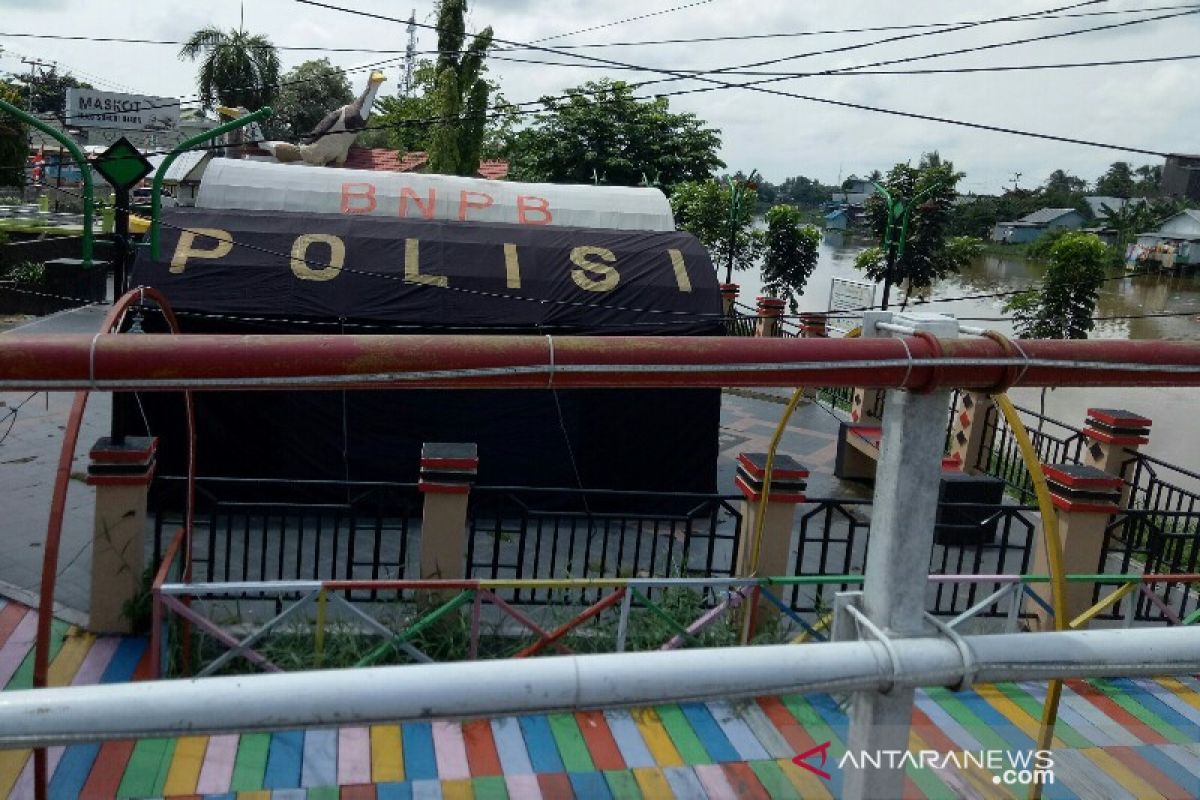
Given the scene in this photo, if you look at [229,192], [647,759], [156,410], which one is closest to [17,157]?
[229,192]

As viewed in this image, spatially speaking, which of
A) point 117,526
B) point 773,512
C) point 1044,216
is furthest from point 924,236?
point 1044,216

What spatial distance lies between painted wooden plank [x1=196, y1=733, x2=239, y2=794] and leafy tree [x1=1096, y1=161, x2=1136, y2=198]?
125451 millimetres

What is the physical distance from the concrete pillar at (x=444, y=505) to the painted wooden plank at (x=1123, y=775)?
14.6 ft

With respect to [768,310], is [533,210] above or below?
above

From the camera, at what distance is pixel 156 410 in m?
10.2

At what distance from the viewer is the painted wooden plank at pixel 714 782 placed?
270 cm

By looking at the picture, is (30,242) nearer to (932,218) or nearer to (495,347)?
(932,218)

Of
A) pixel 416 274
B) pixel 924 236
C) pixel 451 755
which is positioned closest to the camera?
pixel 451 755

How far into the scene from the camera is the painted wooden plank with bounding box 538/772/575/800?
3828 millimetres

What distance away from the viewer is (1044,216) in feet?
309

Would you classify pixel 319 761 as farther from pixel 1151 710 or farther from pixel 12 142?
pixel 12 142

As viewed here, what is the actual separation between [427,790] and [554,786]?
60 cm

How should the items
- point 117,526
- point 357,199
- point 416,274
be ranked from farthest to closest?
point 357,199, point 416,274, point 117,526

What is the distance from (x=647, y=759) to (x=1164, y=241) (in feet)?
268
